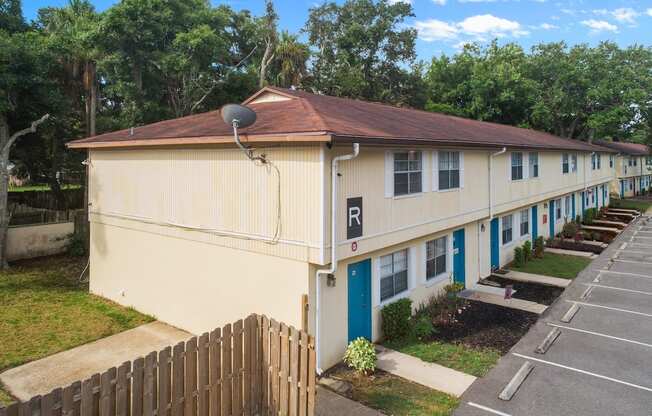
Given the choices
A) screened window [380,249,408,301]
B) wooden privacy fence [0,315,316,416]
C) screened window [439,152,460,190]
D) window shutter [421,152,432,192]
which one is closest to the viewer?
wooden privacy fence [0,315,316,416]

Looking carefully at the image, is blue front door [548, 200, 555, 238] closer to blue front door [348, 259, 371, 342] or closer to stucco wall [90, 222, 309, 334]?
blue front door [348, 259, 371, 342]

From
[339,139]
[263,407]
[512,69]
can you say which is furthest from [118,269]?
[512,69]

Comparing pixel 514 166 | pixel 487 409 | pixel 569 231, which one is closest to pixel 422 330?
pixel 487 409

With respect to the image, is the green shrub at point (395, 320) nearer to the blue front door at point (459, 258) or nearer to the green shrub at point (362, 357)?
the green shrub at point (362, 357)

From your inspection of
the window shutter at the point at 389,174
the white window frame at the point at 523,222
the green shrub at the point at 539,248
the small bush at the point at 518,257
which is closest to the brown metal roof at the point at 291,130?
the window shutter at the point at 389,174

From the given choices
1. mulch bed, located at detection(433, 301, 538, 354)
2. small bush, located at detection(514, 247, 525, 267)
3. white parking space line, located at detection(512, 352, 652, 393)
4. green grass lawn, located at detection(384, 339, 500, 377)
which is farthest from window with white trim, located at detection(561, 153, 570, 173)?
green grass lawn, located at detection(384, 339, 500, 377)

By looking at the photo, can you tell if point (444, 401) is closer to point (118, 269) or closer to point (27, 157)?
point (118, 269)
